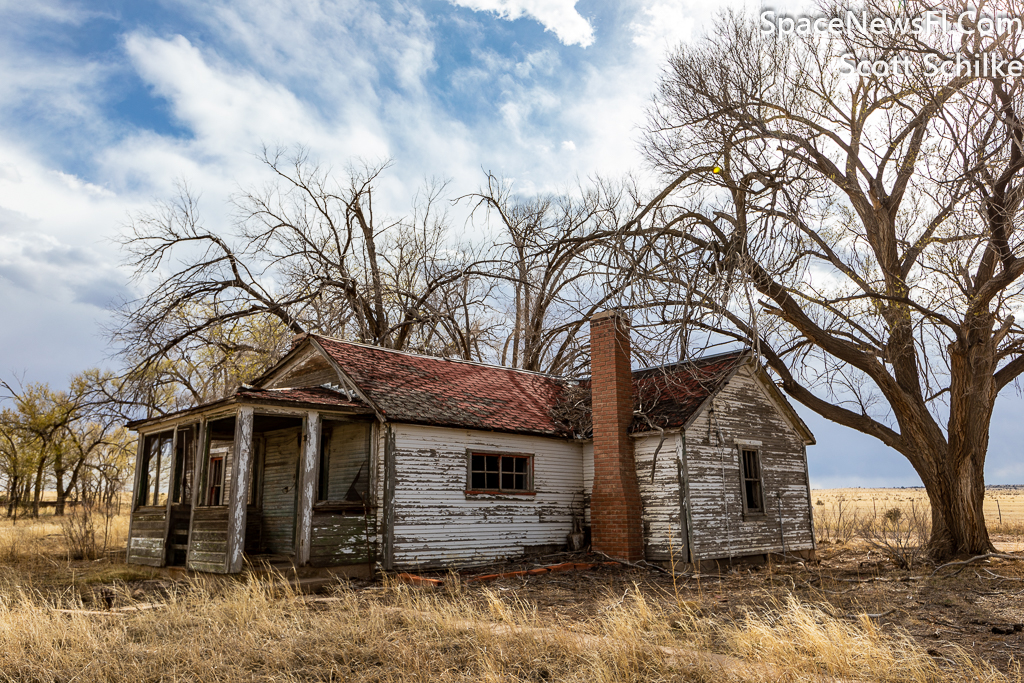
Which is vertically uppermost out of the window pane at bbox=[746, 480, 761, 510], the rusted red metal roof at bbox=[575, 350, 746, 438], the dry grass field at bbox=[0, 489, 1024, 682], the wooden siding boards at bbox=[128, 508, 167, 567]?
the rusted red metal roof at bbox=[575, 350, 746, 438]

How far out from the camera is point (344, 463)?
1426cm

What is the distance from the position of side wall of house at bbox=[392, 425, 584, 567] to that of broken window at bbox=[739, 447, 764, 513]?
12.7 feet

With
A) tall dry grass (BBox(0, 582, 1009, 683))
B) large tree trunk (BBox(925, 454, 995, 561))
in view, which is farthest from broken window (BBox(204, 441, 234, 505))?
large tree trunk (BBox(925, 454, 995, 561))

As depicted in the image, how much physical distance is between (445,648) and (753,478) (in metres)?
11.2

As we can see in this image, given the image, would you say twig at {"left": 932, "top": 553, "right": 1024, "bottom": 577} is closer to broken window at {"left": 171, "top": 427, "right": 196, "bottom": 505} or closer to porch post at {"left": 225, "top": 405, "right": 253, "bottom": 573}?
porch post at {"left": 225, "top": 405, "right": 253, "bottom": 573}

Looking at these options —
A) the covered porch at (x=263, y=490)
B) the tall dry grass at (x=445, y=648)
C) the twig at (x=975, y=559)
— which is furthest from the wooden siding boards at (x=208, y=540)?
the twig at (x=975, y=559)

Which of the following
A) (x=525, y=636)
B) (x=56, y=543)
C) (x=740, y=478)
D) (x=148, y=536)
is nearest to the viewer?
(x=525, y=636)

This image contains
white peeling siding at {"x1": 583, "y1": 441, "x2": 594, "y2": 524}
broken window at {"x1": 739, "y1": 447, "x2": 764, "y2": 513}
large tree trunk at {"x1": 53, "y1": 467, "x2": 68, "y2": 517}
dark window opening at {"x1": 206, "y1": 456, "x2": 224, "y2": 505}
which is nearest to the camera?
broken window at {"x1": 739, "y1": 447, "x2": 764, "y2": 513}

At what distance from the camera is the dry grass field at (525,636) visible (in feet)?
19.7

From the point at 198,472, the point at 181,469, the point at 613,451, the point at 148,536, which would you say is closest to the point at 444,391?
the point at 613,451

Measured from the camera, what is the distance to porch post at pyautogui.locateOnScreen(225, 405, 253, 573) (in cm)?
1180

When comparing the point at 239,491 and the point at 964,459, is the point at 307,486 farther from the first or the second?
the point at 964,459

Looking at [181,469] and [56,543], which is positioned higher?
[181,469]

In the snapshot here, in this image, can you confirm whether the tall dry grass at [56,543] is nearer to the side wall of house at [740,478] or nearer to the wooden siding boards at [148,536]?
the wooden siding boards at [148,536]
